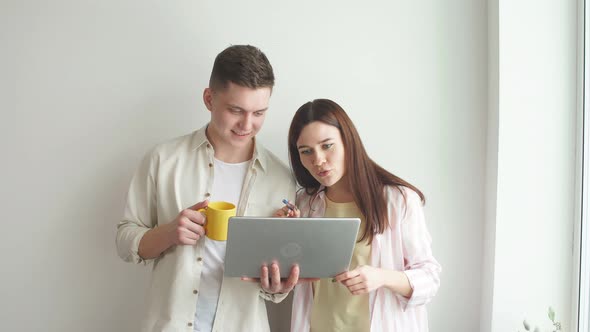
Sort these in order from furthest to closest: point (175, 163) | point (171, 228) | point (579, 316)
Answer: point (579, 316) → point (175, 163) → point (171, 228)

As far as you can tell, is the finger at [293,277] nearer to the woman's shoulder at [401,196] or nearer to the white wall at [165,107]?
the woman's shoulder at [401,196]

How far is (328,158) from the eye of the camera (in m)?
1.30

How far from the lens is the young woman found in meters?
1.29

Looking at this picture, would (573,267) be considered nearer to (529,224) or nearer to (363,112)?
(529,224)

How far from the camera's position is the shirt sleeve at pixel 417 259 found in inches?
50.0

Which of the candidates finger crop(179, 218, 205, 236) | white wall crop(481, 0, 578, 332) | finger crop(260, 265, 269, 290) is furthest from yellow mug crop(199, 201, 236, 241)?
white wall crop(481, 0, 578, 332)

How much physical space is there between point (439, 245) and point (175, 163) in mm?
979

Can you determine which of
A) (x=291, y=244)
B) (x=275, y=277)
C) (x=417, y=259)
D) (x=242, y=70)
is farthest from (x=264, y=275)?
(x=242, y=70)

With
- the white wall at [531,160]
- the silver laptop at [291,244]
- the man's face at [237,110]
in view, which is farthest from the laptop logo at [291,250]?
the white wall at [531,160]

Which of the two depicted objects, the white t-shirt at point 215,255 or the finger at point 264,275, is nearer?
the finger at point 264,275

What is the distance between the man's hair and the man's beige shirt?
231mm

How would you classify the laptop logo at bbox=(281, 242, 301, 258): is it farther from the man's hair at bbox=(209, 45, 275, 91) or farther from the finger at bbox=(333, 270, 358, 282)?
the man's hair at bbox=(209, 45, 275, 91)

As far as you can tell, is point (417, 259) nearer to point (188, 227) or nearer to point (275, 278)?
point (275, 278)

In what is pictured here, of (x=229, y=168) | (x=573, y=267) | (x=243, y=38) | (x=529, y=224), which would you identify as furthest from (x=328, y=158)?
(x=573, y=267)
